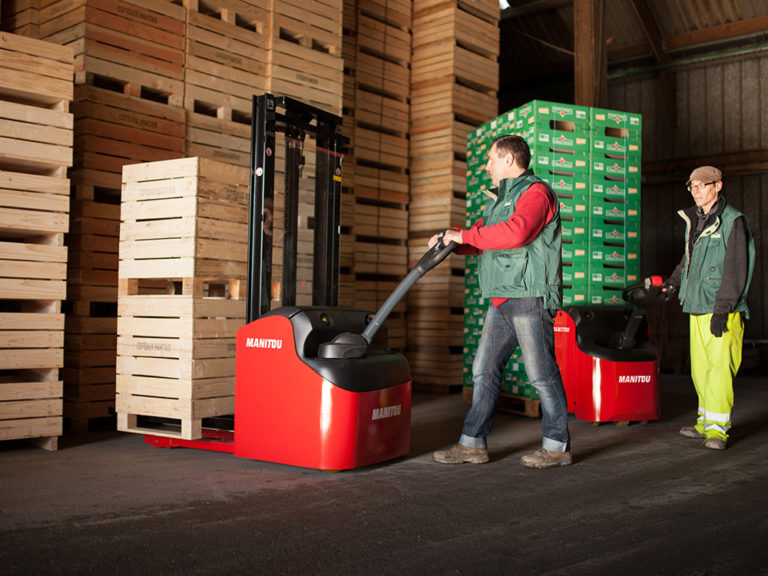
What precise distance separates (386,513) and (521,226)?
179 centimetres

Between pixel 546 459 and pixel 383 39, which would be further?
pixel 383 39

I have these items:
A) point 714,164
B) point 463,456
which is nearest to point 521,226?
point 463,456

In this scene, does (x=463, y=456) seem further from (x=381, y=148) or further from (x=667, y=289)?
(x=381, y=148)

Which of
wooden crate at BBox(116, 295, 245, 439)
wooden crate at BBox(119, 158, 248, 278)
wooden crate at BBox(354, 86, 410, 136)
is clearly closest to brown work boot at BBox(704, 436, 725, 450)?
wooden crate at BBox(116, 295, 245, 439)

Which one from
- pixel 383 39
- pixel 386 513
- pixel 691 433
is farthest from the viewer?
pixel 383 39

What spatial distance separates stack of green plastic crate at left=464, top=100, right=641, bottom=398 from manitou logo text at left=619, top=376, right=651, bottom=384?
2.39ft

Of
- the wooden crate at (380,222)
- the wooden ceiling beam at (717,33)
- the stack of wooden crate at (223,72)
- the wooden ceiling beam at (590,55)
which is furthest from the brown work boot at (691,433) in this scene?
the wooden ceiling beam at (717,33)

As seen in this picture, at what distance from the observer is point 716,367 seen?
198 inches

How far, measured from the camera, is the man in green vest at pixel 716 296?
5.00 m

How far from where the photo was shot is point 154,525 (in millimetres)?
3053

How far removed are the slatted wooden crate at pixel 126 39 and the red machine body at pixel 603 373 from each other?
13.4 feet

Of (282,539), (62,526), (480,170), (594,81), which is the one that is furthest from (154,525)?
(594,81)

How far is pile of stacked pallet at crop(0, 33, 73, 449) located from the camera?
15.1 ft

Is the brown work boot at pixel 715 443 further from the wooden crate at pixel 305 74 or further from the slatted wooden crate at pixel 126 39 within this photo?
the slatted wooden crate at pixel 126 39
